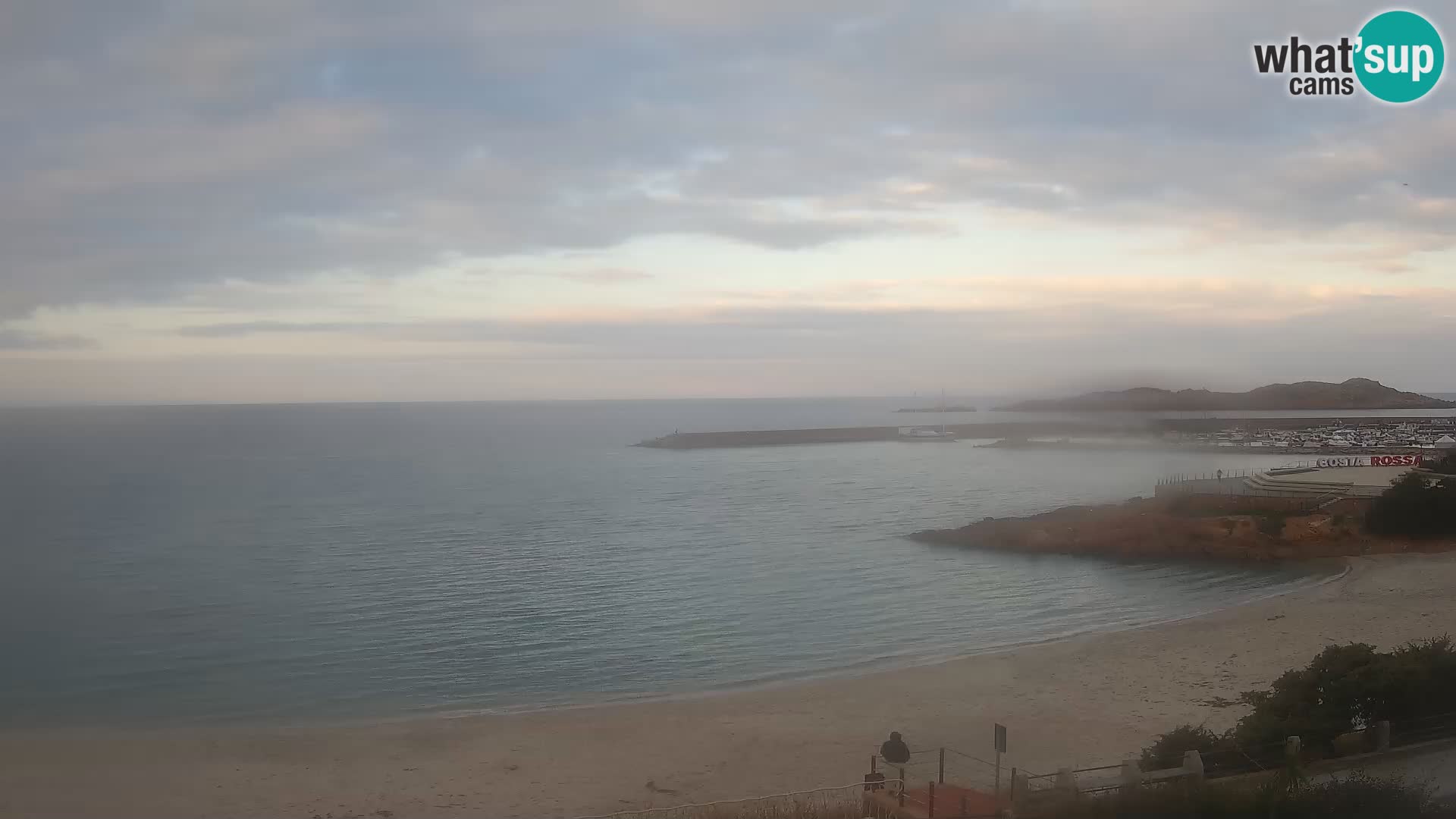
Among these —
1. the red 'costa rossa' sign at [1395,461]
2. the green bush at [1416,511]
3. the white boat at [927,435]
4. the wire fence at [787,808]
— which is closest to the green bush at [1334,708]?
the wire fence at [787,808]

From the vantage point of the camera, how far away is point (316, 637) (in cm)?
2719

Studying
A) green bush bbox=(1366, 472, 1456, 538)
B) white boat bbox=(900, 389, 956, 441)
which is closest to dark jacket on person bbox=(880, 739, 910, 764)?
green bush bbox=(1366, 472, 1456, 538)

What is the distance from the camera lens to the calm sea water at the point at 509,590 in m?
22.6

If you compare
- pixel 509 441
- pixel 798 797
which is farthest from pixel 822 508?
pixel 509 441

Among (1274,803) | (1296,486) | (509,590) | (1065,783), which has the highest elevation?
(1296,486)

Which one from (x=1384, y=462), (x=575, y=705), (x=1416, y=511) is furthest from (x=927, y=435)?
(x=575, y=705)

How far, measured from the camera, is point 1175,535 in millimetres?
38156

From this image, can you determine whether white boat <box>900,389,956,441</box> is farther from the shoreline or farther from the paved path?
the paved path

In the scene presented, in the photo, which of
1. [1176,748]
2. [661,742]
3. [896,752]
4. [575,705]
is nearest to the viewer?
[1176,748]

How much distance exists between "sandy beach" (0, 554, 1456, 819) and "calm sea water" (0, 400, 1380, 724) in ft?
6.84

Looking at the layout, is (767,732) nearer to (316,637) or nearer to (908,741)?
(908,741)

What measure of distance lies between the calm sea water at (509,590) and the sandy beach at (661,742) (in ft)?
6.84

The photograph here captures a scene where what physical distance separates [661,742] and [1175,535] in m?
28.7

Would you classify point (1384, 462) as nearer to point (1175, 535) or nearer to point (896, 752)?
point (1175, 535)
